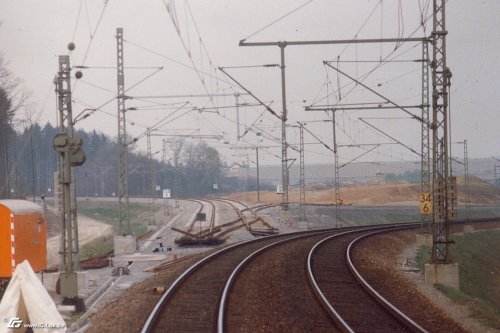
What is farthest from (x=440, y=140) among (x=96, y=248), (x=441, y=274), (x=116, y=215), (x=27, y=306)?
(x=116, y=215)

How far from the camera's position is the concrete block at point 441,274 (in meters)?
21.9

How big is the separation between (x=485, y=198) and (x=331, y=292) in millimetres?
85484

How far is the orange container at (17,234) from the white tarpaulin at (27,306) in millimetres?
7935

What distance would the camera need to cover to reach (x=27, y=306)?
9.38m

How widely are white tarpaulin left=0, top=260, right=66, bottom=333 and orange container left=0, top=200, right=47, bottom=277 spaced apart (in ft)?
26.0

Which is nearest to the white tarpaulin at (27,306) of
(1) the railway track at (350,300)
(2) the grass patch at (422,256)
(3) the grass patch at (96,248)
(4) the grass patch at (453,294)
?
(1) the railway track at (350,300)

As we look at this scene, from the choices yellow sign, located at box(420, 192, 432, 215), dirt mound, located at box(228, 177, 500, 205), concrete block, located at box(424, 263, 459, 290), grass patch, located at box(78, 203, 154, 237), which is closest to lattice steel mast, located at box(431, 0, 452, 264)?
concrete block, located at box(424, 263, 459, 290)

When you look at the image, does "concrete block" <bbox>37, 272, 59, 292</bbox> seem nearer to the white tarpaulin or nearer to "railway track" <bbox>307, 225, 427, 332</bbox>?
"railway track" <bbox>307, 225, 427, 332</bbox>

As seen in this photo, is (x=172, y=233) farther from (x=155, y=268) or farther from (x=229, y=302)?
(x=229, y=302)

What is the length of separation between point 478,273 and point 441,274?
15.0m

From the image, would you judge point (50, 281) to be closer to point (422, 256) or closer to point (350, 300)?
point (350, 300)

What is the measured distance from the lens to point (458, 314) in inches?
649

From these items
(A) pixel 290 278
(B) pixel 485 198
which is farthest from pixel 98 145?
(A) pixel 290 278

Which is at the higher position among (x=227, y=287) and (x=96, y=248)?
(x=227, y=287)
